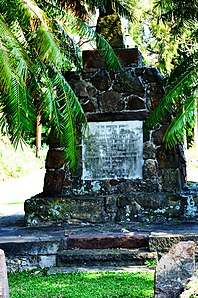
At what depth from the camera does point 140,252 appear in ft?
20.1

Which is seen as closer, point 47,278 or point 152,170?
point 47,278

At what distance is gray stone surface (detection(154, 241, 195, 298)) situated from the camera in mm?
3445


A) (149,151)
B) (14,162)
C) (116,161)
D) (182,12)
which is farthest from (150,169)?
(14,162)

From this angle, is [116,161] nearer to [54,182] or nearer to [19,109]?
[54,182]

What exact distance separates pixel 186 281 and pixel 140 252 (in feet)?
8.92

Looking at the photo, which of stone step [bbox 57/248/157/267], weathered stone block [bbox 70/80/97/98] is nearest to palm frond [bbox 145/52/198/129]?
weathered stone block [bbox 70/80/97/98]

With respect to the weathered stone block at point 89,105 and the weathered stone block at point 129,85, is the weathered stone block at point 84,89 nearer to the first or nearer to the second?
the weathered stone block at point 89,105

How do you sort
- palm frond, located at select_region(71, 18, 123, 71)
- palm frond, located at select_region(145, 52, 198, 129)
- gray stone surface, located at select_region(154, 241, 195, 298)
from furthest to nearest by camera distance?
1. palm frond, located at select_region(71, 18, 123, 71)
2. palm frond, located at select_region(145, 52, 198, 129)
3. gray stone surface, located at select_region(154, 241, 195, 298)

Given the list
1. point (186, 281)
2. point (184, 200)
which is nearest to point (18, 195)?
point (184, 200)

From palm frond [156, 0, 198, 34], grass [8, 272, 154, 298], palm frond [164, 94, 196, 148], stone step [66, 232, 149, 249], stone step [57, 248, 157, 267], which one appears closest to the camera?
grass [8, 272, 154, 298]

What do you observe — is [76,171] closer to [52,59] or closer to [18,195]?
[52,59]

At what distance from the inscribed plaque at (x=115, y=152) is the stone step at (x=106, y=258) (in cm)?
167

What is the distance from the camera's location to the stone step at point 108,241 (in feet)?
20.6

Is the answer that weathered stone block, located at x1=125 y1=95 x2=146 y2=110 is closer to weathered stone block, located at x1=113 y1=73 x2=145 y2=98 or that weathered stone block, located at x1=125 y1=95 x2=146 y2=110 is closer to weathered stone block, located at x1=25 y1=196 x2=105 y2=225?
weathered stone block, located at x1=113 y1=73 x2=145 y2=98
